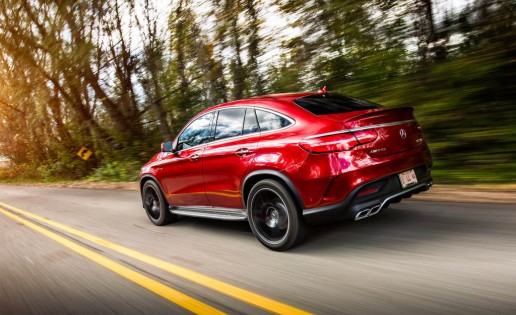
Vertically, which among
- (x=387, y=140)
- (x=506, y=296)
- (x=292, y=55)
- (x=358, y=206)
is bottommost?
(x=506, y=296)

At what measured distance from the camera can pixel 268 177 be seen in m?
3.99

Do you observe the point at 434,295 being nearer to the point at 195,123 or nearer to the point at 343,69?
the point at 195,123

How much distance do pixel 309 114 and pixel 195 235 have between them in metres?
2.42

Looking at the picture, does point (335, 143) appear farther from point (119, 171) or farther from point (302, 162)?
point (119, 171)

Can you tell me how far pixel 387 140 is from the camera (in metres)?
3.73

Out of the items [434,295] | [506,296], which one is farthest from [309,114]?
[506,296]

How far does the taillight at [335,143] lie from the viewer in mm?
3520

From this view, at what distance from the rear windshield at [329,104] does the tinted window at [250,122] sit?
49 cm

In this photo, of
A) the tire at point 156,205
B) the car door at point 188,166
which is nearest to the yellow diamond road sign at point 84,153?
the tire at point 156,205

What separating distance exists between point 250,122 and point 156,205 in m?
2.69

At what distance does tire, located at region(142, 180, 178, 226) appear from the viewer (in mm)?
5988

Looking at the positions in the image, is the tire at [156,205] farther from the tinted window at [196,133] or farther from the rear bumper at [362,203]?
the rear bumper at [362,203]

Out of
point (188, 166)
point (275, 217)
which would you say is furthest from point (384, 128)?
point (188, 166)

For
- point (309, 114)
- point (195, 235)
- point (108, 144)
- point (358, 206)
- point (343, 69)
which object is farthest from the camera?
point (108, 144)
